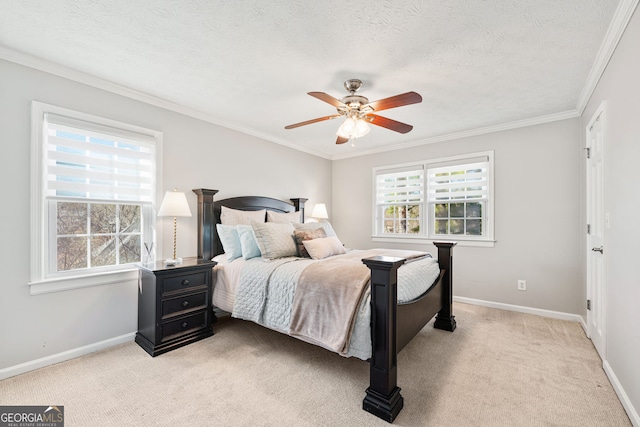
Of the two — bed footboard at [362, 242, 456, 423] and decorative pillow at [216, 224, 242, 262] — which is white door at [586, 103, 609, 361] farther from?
decorative pillow at [216, 224, 242, 262]

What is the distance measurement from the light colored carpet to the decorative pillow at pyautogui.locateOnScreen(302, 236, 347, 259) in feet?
2.90

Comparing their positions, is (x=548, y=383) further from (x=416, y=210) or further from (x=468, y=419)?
(x=416, y=210)

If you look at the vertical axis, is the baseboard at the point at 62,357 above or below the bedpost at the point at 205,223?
below

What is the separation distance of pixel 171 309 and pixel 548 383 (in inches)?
122

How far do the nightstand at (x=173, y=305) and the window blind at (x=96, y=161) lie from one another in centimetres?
80

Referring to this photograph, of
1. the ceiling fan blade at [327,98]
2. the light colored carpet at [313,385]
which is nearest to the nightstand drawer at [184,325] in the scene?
the light colored carpet at [313,385]

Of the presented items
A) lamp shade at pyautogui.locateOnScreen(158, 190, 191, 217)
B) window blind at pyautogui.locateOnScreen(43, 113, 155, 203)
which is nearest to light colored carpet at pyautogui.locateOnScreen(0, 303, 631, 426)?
lamp shade at pyautogui.locateOnScreen(158, 190, 191, 217)

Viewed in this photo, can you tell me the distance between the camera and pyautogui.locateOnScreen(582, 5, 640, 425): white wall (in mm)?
1684

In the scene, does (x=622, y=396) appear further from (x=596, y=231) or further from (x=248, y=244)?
(x=248, y=244)

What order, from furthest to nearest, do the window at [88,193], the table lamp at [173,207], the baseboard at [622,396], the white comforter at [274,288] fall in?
the table lamp at [173,207], the window at [88,193], the white comforter at [274,288], the baseboard at [622,396]

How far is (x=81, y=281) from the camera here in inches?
100

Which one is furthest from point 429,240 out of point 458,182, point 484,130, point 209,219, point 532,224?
point 209,219

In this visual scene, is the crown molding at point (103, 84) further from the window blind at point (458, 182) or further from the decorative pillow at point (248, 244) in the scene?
the window blind at point (458, 182)

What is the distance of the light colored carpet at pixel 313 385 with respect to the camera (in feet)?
5.72
